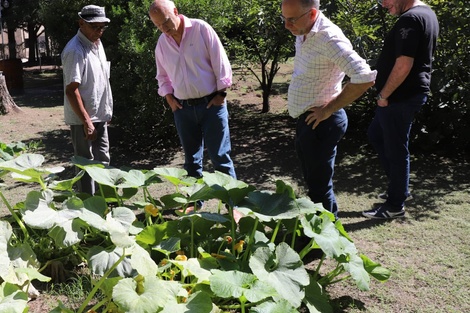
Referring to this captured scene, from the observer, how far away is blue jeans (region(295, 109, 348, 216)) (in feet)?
10.9

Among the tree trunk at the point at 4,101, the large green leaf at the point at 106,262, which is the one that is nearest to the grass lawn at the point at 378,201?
the large green leaf at the point at 106,262

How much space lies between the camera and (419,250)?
12.4ft

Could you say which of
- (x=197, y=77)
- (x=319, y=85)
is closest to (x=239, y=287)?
(x=319, y=85)

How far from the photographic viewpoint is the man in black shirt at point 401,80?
155 inches

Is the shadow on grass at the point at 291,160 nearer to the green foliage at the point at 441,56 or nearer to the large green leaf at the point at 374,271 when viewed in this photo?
the green foliage at the point at 441,56

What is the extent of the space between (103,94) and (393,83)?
233 cm

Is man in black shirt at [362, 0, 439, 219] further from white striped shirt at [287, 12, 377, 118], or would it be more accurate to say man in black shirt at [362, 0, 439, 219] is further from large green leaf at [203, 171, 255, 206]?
large green leaf at [203, 171, 255, 206]

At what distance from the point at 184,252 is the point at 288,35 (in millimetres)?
5128

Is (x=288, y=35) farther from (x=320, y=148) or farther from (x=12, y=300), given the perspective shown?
(x=12, y=300)

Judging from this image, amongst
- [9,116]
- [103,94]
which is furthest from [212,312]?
[9,116]

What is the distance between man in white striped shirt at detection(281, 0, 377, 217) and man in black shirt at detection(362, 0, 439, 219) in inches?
35.7

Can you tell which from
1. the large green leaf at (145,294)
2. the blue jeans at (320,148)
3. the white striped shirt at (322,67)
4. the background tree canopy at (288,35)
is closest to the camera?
the large green leaf at (145,294)

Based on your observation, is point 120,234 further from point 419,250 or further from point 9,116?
point 9,116

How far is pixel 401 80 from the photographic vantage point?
401cm
